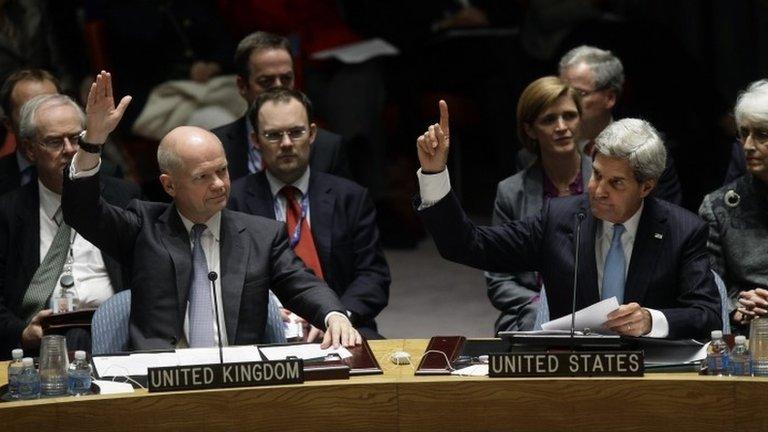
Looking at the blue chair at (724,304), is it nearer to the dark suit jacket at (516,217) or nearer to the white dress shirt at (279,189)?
the dark suit jacket at (516,217)

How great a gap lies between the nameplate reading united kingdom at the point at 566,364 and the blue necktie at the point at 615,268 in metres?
Answer: 0.71

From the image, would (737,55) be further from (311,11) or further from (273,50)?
(273,50)

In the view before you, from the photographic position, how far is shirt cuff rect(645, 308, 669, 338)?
14.8 feet

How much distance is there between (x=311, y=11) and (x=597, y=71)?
7.84ft

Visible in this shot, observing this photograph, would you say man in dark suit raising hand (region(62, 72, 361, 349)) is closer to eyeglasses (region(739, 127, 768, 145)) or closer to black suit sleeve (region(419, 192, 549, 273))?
black suit sleeve (region(419, 192, 549, 273))

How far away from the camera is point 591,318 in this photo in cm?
439

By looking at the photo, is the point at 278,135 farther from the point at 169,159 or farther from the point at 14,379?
the point at 14,379

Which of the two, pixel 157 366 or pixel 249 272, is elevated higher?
pixel 249 272

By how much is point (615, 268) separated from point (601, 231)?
129 mm

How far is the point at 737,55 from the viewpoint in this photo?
8.46 m

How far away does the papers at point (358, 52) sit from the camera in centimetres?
830

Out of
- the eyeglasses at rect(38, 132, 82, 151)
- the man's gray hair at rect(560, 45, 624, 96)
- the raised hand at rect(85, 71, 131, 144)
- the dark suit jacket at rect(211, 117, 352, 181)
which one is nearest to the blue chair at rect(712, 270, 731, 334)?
the man's gray hair at rect(560, 45, 624, 96)

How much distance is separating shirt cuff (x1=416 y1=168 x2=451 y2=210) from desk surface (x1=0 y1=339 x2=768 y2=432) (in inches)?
27.3

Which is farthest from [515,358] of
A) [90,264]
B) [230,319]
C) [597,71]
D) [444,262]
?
[444,262]
